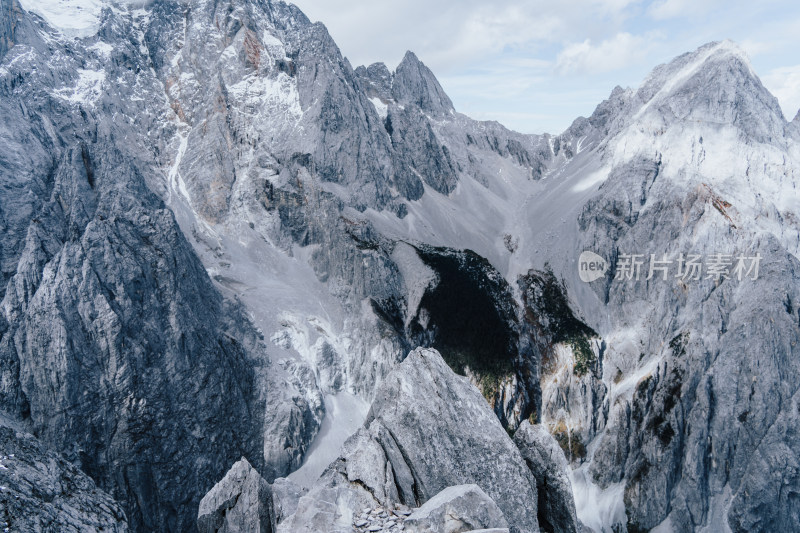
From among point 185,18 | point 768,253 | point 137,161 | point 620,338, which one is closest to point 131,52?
point 185,18

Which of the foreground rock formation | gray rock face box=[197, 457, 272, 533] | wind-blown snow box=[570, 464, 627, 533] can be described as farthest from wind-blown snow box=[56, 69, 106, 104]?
wind-blown snow box=[570, 464, 627, 533]

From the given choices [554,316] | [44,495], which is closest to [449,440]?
[44,495]

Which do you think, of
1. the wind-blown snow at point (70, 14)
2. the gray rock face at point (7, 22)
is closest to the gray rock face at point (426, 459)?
the gray rock face at point (7, 22)

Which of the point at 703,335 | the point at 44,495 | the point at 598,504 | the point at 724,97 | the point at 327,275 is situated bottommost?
the point at 598,504

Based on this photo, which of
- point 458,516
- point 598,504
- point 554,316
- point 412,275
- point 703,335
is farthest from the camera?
point 554,316

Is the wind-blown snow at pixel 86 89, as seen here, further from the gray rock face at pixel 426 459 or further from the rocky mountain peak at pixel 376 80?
the gray rock face at pixel 426 459

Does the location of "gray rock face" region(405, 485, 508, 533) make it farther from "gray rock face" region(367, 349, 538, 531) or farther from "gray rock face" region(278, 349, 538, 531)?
"gray rock face" region(367, 349, 538, 531)

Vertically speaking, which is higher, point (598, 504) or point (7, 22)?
point (7, 22)

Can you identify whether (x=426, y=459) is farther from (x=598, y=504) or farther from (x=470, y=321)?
(x=470, y=321)
